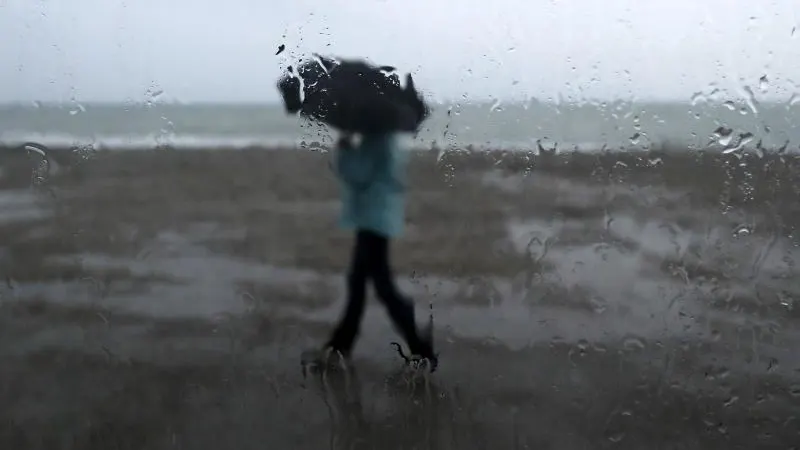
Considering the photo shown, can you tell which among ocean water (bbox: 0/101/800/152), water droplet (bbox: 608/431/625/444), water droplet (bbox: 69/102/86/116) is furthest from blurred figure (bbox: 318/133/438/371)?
water droplet (bbox: 69/102/86/116)

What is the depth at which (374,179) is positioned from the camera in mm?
2684

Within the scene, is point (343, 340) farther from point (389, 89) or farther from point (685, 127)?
point (685, 127)

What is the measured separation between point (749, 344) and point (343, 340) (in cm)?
163

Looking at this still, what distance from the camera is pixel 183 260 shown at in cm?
322

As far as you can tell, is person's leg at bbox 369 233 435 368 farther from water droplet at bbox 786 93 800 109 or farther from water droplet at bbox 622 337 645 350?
water droplet at bbox 786 93 800 109

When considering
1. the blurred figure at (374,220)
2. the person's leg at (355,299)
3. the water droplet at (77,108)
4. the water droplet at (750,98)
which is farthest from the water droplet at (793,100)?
the water droplet at (77,108)

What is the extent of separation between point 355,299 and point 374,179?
51 cm

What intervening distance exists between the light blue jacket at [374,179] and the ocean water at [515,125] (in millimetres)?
110

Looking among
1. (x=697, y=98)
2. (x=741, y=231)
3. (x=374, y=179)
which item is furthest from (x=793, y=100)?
(x=374, y=179)

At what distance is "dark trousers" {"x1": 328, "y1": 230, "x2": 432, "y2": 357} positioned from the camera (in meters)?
2.74

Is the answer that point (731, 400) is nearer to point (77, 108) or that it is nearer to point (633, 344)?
point (633, 344)

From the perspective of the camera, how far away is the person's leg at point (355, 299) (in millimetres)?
2766

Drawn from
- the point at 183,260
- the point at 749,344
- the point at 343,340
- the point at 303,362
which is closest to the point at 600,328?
the point at 749,344

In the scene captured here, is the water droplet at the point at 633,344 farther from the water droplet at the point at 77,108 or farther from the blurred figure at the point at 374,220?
the water droplet at the point at 77,108
